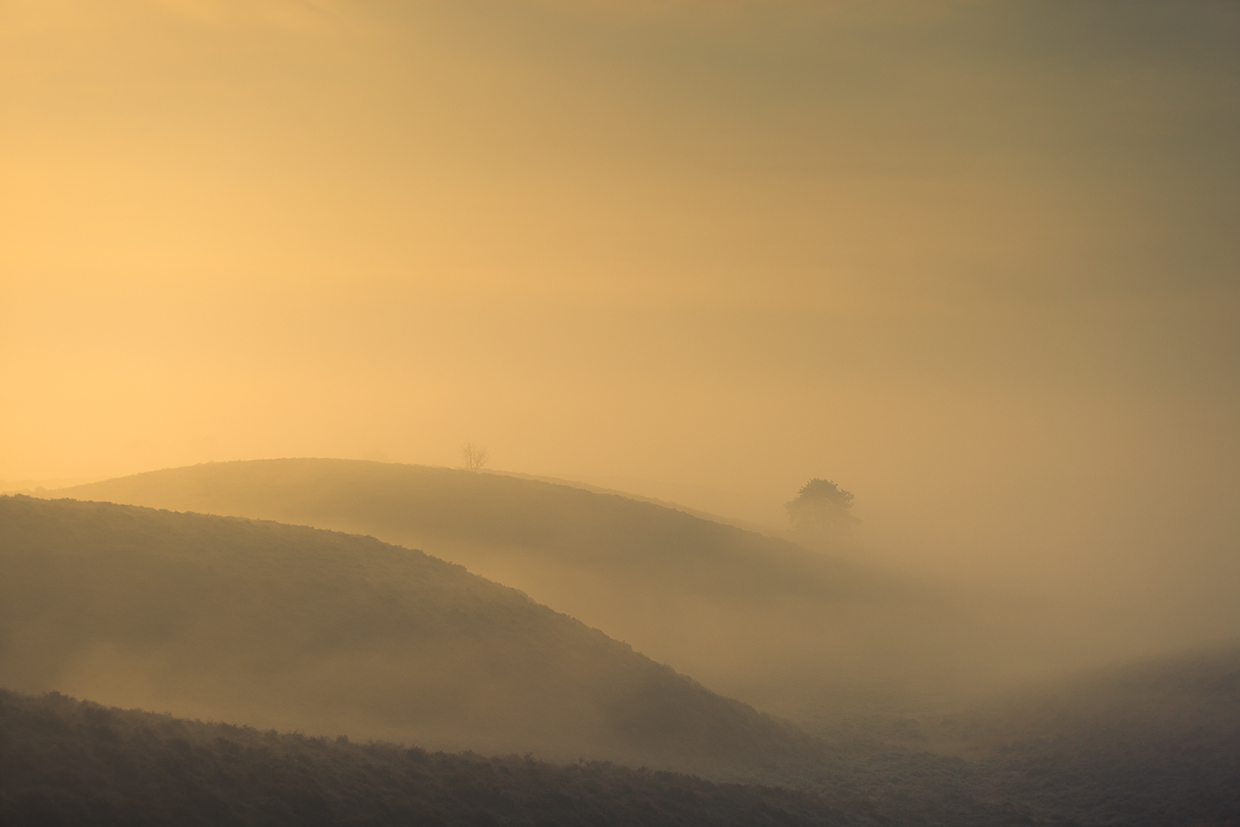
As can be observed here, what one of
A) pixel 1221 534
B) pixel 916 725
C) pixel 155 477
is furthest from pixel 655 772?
pixel 1221 534

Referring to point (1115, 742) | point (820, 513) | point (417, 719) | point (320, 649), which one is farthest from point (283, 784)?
point (820, 513)

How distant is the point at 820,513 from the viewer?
103m

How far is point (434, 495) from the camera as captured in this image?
66.4m

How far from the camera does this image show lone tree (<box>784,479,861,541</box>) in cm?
10281

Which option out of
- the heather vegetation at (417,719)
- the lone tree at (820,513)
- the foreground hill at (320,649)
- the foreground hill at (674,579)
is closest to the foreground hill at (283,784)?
the heather vegetation at (417,719)

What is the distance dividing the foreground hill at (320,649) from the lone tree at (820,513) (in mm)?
70631

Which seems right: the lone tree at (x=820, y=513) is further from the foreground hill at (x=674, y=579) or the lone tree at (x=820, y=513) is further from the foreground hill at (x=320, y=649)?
the foreground hill at (x=320, y=649)

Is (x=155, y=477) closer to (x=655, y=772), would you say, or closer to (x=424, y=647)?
(x=424, y=647)

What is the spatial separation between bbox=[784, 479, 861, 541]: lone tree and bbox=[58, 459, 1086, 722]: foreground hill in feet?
79.0

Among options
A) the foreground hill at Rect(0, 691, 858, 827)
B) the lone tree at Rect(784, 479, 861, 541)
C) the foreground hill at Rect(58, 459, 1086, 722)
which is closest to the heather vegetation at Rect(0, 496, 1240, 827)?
the foreground hill at Rect(0, 691, 858, 827)

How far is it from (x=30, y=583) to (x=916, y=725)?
149ft

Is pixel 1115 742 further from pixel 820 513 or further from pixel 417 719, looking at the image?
pixel 820 513

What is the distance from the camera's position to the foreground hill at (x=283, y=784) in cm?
1482

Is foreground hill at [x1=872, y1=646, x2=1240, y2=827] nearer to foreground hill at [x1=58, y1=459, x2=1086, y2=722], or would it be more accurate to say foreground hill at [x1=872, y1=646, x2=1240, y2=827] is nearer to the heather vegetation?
the heather vegetation
